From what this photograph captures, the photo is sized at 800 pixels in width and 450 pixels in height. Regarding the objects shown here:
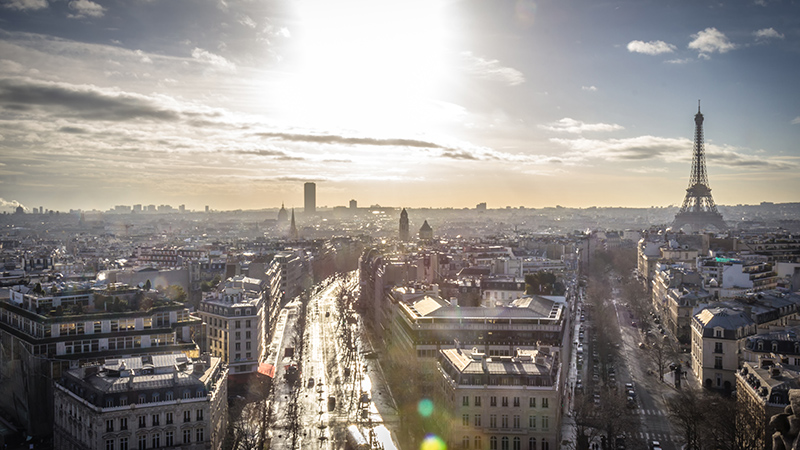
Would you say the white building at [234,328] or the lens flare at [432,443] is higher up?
the white building at [234,328]

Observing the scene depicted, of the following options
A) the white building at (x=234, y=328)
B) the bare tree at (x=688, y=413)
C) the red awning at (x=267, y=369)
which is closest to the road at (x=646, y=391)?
the bare tree at (x=688, y=413)

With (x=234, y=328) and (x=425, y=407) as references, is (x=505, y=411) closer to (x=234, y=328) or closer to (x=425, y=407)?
(x=425, y=407)

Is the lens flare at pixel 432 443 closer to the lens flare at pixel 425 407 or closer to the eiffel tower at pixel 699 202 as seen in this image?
the lens flare at pixel 425 407

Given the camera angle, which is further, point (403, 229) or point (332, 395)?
point (403, 229)

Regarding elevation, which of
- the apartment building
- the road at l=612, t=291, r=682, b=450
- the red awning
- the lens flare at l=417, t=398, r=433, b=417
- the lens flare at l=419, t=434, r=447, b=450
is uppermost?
the apartment building

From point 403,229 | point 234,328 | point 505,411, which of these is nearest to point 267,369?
point 234,328

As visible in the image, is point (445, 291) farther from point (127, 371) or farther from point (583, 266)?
point (583, 266)

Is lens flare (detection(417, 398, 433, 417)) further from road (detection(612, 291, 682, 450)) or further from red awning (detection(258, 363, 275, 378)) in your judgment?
red awning (detection(258, 363, 275, 378))

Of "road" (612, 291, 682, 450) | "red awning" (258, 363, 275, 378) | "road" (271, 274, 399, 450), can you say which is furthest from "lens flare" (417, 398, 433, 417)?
"red awning" (258, 363, 275, 378)

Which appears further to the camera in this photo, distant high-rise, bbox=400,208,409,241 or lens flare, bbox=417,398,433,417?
distant high-rise, bbox=400,208,409,241
